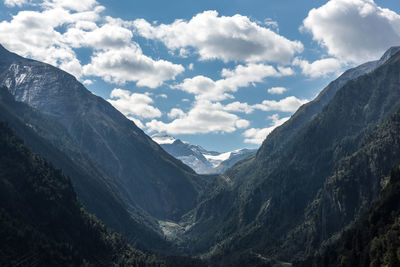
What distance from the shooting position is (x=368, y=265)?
19100cm

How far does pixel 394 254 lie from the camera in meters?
176

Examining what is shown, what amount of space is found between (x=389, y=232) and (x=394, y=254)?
1929 centimetres

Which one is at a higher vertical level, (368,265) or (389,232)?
(389,232)

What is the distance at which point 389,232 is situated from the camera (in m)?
194

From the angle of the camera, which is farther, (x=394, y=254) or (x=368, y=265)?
(x=368, y=265)

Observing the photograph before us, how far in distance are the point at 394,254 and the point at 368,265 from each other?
17.8 m

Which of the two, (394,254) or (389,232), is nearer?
(394,254)

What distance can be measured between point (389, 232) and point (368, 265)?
1778 centimetres
